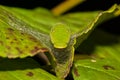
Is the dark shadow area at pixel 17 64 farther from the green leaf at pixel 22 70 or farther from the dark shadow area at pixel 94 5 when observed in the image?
the dark shadow area at pixel 94 5

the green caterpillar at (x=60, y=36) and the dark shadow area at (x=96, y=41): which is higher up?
the green caterpillar at (x=60, y=36)

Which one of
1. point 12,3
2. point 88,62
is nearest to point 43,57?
point 88,62

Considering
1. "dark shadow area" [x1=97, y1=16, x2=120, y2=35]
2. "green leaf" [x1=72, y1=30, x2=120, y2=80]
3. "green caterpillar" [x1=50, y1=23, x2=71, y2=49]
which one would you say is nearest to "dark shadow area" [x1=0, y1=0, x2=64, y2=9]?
"dark shadow area" [x1=97, y1=16, x2=120, y2=35]

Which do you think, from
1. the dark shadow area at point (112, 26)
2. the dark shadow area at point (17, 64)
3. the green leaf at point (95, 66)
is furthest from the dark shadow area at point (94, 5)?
the dark shadow area at point (17, 64)

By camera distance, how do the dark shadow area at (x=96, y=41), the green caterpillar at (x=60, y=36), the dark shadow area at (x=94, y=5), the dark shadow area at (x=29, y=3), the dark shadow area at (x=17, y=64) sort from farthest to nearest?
the dark shadow area at (x=94, y=5)
the dark shadow area at (x=29, y=3)
the dark shadow area at (x=96, y=41)
the dark shadow area at (x=17, y=64)
the green caterpillar at (x=60, y=36)

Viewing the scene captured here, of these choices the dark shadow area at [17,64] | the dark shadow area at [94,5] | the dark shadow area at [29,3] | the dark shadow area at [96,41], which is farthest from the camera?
the dark shadow area at [94,5]

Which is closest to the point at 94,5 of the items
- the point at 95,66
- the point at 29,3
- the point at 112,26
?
the point at 112,26

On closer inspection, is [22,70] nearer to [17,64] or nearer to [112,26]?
[17,64]

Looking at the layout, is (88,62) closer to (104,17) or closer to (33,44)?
(104,17)
